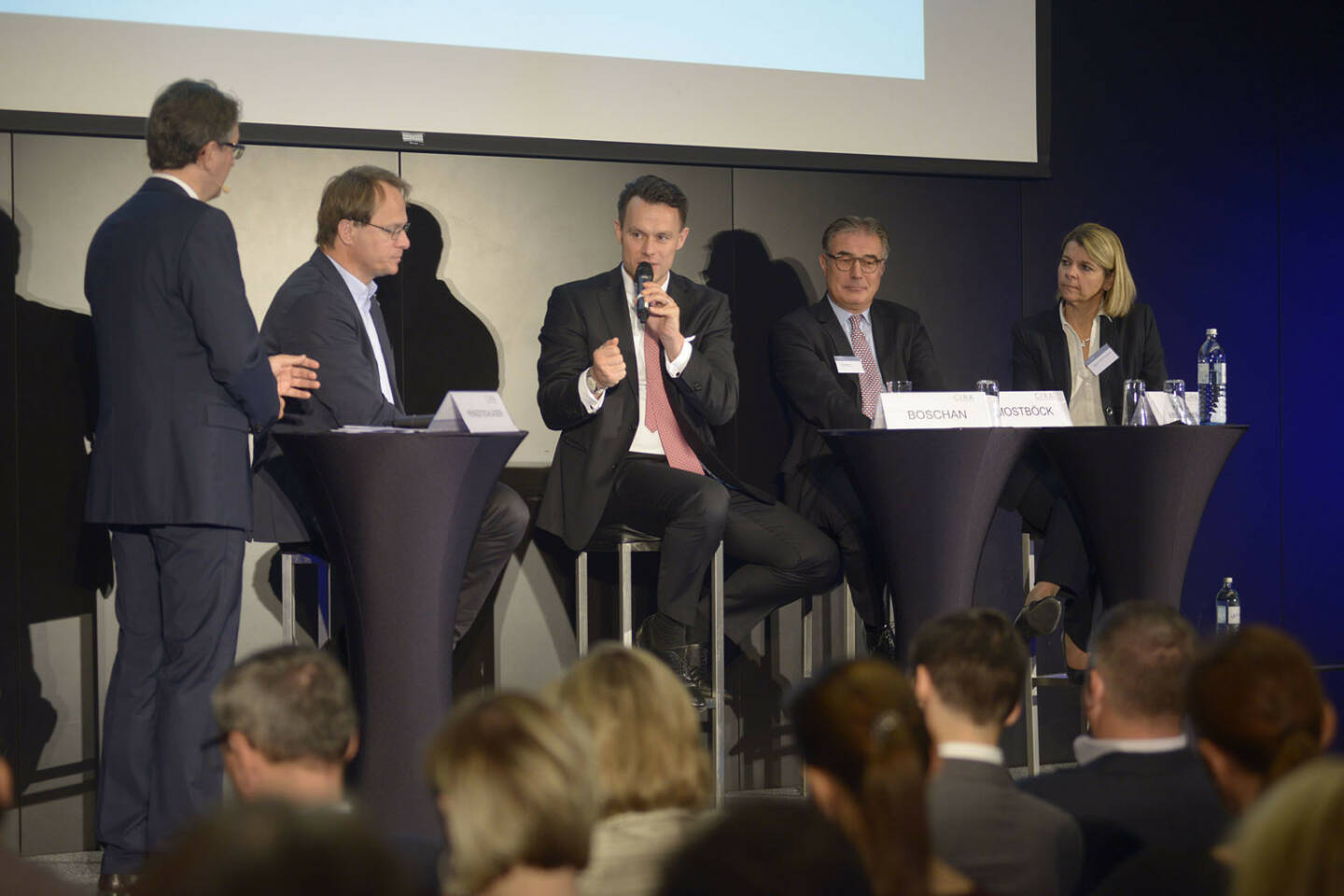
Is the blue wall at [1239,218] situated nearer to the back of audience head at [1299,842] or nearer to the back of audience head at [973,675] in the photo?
the back of audience head at [973,675]

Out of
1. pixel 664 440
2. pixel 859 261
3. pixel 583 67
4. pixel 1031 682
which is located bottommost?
pixel 1031 682

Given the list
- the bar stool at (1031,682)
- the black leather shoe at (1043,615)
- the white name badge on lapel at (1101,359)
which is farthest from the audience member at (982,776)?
the white name badge on lapel at (1101,359)

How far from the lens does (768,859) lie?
99 cm

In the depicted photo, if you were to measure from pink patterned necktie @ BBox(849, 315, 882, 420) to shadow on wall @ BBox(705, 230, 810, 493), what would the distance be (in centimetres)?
32

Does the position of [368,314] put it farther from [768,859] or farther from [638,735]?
[768,859]

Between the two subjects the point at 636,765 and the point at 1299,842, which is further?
the point at 636,765

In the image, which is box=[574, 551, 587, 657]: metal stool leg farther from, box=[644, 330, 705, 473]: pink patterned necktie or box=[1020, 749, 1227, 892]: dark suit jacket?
box=[1020, 749, 1227, 892]: dark suit jacket

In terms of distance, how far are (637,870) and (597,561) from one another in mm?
3003

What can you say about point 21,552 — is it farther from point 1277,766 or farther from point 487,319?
point 1277,766

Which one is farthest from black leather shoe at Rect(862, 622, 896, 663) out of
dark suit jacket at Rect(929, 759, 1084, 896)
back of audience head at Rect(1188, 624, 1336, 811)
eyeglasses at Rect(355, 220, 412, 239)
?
back of audience head at Rect(1188, 624, 1336, 811)

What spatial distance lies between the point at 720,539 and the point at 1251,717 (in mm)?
2368

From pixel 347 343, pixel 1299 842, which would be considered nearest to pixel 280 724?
pixel 1299 842

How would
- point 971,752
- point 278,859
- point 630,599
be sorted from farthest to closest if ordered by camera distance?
point 630,599
point 971,752
point 278,859

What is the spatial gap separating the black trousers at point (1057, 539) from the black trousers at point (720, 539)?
606 mm
